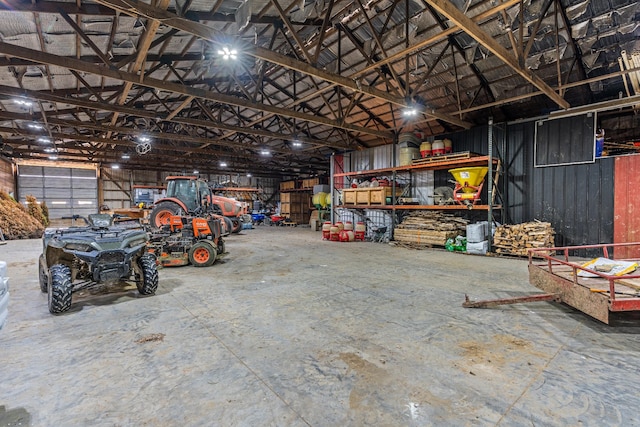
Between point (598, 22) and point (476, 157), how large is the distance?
4.39 m

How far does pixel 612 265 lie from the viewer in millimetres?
4461

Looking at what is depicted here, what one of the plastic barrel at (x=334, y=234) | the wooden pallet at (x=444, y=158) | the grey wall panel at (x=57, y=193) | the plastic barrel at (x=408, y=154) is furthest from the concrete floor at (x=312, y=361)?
the grey wall panel at (x=57, y=193)

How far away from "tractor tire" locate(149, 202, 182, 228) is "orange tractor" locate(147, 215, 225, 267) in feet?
6.44

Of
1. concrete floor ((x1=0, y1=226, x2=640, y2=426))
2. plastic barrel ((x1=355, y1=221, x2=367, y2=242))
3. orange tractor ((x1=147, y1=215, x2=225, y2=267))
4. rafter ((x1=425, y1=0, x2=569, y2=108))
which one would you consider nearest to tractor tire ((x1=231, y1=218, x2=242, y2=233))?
plastic barrel ((x1=355, y1=221, x2=367, y2=242))

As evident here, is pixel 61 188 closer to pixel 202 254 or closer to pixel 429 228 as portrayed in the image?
pixel 202 254

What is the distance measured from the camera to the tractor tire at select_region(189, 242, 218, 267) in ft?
25.5

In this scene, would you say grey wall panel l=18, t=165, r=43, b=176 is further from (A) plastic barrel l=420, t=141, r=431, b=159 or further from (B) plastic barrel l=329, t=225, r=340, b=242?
(A) plastic barrel l=420, t=141, r=431, b=159

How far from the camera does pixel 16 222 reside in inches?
555

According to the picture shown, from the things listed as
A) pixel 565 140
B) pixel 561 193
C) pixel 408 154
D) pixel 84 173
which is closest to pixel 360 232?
pixel 408 154

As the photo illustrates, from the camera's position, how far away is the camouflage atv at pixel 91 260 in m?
4.24

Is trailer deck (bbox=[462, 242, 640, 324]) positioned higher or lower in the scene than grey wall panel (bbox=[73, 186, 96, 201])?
lower

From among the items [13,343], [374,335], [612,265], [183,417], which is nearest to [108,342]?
[13,343]

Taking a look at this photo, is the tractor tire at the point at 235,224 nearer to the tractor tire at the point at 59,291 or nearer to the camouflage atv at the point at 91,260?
the camouflage atv at the point at 91,260

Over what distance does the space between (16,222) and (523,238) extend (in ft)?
73.1
